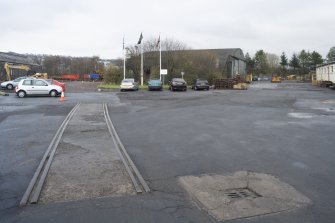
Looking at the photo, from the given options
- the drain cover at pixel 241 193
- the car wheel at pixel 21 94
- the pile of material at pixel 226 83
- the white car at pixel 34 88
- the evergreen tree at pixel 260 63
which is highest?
the evergreen tree at pixel 260 63

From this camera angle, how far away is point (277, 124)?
14688 millimetres

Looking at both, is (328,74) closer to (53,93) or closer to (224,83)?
(224,83)

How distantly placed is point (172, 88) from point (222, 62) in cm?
4198

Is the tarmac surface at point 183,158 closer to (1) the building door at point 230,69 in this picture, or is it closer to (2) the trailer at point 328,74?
(2) the trailer at point 328,74

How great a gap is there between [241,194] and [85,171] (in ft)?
11.0

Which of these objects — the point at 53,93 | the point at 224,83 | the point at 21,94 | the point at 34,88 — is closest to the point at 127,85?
the point at 53,93

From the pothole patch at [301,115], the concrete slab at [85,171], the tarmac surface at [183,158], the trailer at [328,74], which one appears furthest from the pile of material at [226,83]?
the concrete slab at [85,171]

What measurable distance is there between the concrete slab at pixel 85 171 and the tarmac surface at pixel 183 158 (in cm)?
37

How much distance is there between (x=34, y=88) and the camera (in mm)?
31500

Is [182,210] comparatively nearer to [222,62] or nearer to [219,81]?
[219,81]

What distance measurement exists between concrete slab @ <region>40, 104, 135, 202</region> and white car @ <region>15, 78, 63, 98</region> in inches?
815

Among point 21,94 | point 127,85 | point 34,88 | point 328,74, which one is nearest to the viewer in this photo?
point 21,94

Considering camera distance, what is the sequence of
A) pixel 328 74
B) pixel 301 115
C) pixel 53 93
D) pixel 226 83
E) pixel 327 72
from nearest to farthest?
pixel 301 115, pixel 53 93, pixel 226 83, pixel 328 74, pixel 327 72

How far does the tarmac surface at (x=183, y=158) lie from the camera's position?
17.8 feet
